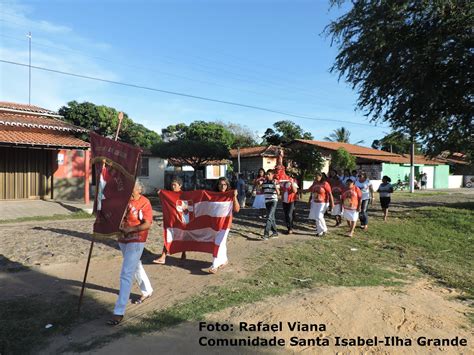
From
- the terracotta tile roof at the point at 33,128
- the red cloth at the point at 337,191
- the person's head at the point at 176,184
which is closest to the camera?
the person's head at the point at 176,184

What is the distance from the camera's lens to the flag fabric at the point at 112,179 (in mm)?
4883

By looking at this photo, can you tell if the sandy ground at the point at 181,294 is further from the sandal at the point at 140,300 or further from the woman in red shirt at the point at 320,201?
the woman in red shirt at the point at 320,201

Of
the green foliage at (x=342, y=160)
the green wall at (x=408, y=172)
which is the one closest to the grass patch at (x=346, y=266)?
the green foliage at (x=342, y=160)

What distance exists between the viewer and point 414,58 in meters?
12.7

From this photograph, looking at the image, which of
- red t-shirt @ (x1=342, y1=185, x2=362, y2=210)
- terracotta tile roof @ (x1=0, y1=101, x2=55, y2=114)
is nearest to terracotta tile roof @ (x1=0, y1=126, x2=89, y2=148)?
terracotta tile roof @ (x1=0, y1=101, x2=55, y2=114)

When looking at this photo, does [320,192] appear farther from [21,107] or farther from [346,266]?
[21,107]

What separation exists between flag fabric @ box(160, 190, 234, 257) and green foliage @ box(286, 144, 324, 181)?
18001mm

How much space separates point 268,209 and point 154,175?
23452 mm

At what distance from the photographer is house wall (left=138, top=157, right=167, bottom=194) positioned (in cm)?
3200

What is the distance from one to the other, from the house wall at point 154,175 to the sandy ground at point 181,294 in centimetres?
2214

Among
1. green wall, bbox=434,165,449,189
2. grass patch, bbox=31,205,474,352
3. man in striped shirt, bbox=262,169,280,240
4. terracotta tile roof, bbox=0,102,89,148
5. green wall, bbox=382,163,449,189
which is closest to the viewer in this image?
grass patch, bbox=31,205,474,352

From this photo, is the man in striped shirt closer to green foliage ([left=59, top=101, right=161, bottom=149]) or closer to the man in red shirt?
the man in red shirt

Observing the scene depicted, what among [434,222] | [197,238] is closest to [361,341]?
[197,238]

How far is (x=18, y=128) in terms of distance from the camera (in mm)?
18094
